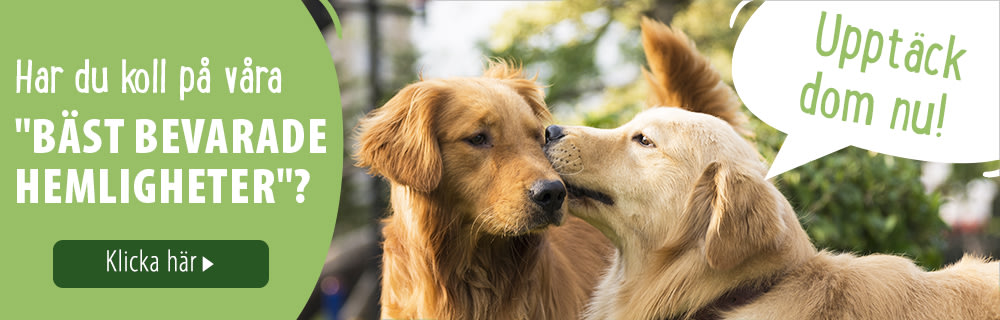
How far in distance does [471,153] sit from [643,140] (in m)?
0.69

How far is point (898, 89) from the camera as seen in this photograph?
387cm

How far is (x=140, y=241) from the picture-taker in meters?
4.22

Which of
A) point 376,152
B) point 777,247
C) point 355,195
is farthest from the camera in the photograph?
point 355,195

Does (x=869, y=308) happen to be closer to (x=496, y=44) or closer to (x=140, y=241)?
(x=140, y=241)

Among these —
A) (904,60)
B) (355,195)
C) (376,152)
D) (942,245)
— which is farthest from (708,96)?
(355,195)

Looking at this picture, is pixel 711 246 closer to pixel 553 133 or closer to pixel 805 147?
pixel 553 133

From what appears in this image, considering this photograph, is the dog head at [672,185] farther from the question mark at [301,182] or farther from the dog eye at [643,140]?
Result: the question mark at [301,182]

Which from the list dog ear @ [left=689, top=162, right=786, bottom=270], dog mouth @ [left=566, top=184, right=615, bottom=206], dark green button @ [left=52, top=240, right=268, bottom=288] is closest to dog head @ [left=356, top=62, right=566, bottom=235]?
dog mouth @ [left=566, top=184, right=615, bottom=206]

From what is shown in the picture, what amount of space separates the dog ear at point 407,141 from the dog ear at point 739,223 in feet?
3.51

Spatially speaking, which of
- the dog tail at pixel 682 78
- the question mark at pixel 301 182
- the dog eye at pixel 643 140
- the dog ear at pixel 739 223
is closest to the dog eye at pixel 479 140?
the dog eye at pixel 643 140

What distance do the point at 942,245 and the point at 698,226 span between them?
3.97 m

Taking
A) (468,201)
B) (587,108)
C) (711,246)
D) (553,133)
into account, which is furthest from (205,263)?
(587,108)

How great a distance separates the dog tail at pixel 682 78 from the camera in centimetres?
455

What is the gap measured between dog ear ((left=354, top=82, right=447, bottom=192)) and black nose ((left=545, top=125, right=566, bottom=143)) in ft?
1.50
